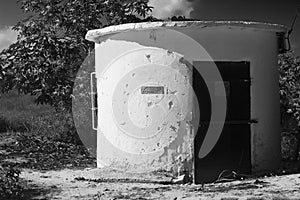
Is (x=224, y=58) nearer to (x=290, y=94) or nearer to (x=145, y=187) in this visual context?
(x=145, y=187)

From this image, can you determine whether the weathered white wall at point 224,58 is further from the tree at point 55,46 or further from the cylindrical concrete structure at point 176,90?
the tree at point 55,46

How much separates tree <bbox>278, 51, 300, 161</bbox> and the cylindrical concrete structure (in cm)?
121

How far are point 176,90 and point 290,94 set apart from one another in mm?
4003

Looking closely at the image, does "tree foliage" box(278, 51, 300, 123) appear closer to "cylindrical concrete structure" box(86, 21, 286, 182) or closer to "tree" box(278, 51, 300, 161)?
"tree" box(278, 51, 300, 161)

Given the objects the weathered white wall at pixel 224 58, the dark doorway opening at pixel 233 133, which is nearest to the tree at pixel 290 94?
the weathered white wall at pixel 224 58

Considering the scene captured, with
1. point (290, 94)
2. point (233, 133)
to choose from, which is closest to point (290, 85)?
point (290, 94)

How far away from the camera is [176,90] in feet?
27.6

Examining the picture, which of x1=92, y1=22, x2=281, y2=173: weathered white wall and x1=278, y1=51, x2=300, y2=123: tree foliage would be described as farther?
x1=278, y1=51, x2=300, y2=123: tree foliage

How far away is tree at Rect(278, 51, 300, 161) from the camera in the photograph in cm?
1034

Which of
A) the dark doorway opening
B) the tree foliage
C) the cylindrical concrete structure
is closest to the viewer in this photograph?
the cylindrical concrete structure

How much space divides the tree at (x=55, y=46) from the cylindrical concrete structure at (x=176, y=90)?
429 cm

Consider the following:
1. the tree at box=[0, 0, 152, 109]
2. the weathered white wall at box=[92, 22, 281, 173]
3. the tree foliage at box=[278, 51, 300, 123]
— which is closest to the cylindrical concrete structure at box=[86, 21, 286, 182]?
the weathered white wall at box=[92, 22, 281, 173]

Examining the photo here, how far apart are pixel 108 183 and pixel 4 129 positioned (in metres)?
8.57

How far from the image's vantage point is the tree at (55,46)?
1318 cm
